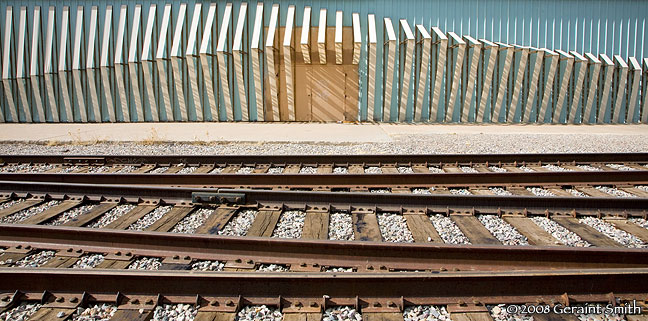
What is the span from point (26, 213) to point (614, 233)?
6.68 m

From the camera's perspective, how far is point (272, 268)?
154 inches

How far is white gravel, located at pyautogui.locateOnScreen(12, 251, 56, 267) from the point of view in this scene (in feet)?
13.2

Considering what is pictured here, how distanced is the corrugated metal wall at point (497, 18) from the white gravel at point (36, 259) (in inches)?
697

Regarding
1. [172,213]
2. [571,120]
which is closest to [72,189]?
[172,213]

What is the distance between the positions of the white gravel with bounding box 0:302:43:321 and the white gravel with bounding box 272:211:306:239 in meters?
2.12

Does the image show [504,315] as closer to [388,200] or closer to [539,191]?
[388,200]

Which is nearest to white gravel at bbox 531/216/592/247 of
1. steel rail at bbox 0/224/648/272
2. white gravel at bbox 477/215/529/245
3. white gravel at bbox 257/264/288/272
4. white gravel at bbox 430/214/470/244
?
white gravel at bbox 477/215/529/245

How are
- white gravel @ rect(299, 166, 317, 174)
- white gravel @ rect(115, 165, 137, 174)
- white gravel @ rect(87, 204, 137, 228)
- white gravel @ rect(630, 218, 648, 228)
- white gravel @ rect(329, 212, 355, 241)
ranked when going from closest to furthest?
white gravel @ rect(329, 212, 355, 241)
white gravel @ rect(630, 218, 648, 228)
white gravel @ rect(87, 204, 137, 228)
white gravel @ rect(299, 166, 317, 174)
white gravel @ rect(115, 165, 137, 174)

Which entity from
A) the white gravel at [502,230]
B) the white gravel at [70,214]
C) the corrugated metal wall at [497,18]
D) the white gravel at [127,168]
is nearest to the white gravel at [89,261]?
the white gravel at [70,214]

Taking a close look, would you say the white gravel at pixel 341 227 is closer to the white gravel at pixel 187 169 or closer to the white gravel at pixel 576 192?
the white gravel at pixel 576 192

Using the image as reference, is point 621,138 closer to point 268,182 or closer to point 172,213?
point 268,182

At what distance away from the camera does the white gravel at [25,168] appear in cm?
869

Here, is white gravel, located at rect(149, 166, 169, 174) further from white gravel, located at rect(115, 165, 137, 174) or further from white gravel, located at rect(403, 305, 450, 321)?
white gravel, located at rect(403, 305, 450, 321)

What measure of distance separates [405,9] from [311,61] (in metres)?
5.04
